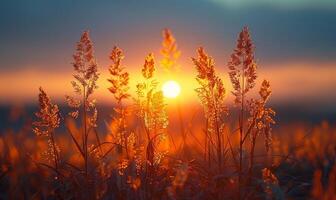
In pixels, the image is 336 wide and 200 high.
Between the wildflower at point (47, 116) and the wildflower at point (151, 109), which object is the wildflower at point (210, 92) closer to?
the wildflower at point (151, 109)

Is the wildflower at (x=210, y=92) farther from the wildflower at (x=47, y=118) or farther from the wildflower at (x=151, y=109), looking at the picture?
the wildflower at (x=47, y=118)

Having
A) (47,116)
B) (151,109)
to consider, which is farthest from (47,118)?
(151,109)

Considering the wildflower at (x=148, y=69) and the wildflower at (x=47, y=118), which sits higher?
the wildflower at (x=148, y=69)

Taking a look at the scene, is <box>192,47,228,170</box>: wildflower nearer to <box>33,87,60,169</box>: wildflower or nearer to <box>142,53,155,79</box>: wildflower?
<box>142,53,155,79</box>: wildflower

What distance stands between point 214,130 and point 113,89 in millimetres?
903

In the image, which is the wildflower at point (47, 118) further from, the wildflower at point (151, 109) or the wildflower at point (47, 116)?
the wildflower at point (151, 109)

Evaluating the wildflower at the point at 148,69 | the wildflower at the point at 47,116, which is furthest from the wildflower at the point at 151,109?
the wildflower at the point at 47,116

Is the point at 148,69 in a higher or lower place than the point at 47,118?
higher

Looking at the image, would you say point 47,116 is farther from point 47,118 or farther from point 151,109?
point 151,109

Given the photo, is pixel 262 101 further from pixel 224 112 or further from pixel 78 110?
pixel 78 110

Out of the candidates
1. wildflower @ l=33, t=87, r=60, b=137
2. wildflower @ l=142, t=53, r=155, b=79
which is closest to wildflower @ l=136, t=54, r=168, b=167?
wildflower @ l=142, t=53, r=155, b=79

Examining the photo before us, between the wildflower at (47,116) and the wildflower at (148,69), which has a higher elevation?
the wildflower at (148,69)

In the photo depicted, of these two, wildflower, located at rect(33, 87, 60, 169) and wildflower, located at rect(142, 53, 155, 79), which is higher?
wildflower, located at rect(142, 53, 155, 79)

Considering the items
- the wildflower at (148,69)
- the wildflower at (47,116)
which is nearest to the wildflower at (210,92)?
the wildflower at (148,69)
